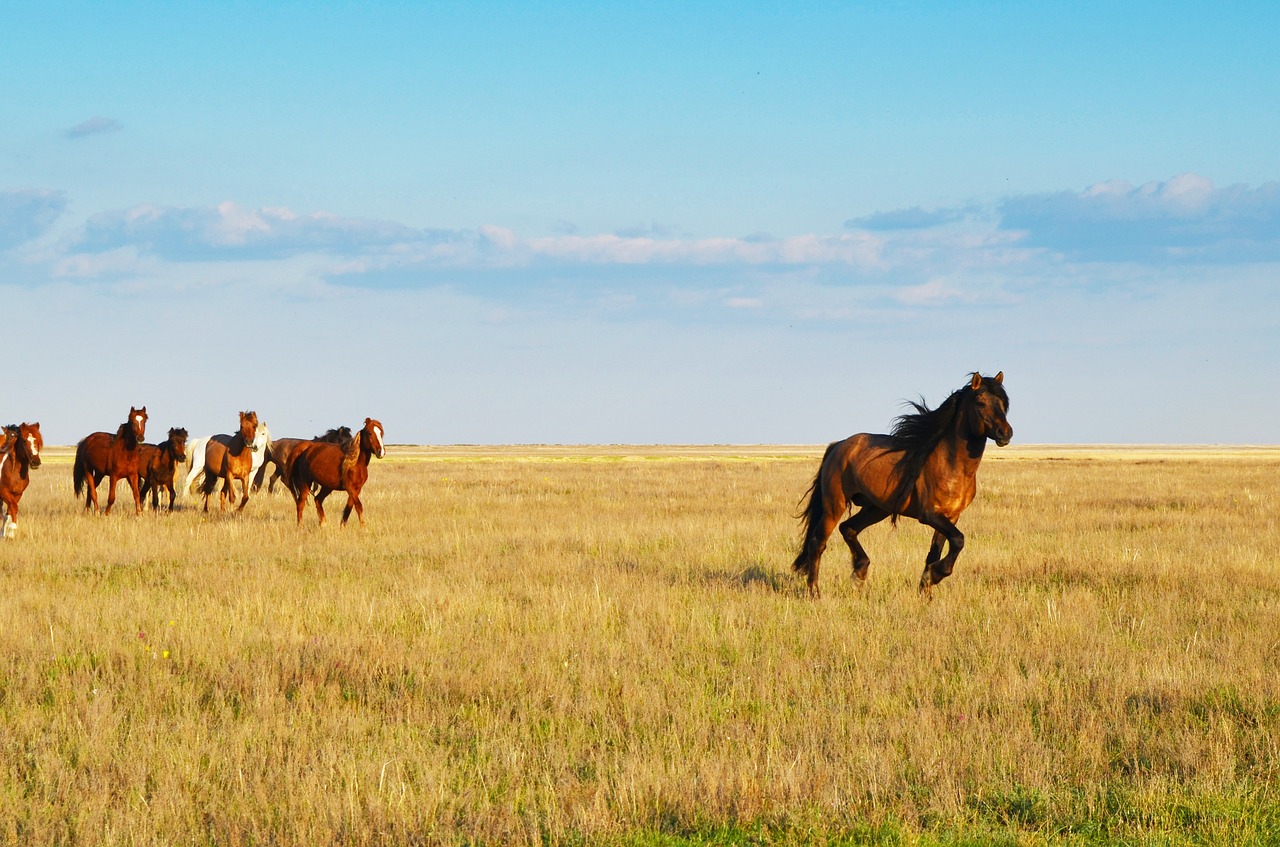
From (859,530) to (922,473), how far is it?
1.09 metres

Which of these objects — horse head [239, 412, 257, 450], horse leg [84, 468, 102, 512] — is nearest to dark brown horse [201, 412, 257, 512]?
horse head [239, 412, 257, 450]

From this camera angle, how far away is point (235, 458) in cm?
2128

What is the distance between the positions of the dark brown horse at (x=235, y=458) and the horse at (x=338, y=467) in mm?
2342

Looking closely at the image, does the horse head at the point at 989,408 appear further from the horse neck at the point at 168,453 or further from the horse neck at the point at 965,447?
the horse neck at the point at 168,453

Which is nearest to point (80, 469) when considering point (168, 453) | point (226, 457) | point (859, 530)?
point (168, 453)

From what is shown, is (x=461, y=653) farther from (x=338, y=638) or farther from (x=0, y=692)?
(x=0, y=692)

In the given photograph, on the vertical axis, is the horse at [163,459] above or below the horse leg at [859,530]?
above

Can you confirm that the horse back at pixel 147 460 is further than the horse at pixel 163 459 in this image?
Yes

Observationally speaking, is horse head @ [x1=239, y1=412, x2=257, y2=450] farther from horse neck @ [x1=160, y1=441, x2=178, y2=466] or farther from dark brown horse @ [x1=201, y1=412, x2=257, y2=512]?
horse neck @ [x1=160, y1=441, x2=178, y2=466]

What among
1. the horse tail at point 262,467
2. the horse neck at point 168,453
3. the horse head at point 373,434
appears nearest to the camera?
the horse head at point 373,434

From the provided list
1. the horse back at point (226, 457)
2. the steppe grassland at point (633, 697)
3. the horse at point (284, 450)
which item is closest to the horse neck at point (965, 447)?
the steppe grassland at point (633, 697)

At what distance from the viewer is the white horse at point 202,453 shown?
22062 millimetres

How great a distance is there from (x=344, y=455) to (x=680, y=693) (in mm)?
12453

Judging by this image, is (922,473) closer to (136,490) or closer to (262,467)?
(136,490)
